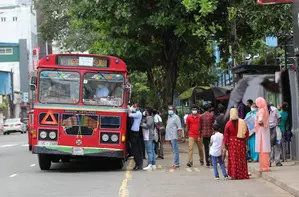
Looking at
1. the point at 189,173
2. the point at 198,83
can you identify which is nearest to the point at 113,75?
the point at 189,173

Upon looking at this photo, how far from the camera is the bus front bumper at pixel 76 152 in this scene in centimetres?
1725

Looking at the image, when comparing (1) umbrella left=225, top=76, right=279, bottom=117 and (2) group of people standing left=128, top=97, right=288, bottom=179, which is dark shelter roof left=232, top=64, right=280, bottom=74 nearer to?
(2) group of people standing left=128, top=97, right=288, bottom=179

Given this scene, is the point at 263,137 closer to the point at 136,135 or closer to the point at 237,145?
the point at 237,145

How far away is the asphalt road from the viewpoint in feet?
41.7

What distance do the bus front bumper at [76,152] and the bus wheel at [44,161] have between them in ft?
3.04

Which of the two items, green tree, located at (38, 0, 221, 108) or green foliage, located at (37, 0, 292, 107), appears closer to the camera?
green foliage, located at (37, 0, 292, 107)

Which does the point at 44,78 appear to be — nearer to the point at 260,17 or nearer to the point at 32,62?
the point at 260,17

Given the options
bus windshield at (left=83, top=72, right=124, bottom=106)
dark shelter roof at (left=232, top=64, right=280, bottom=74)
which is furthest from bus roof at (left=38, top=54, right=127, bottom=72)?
dark shelter roof at (left=232, top=64, right=280, bottom=74)

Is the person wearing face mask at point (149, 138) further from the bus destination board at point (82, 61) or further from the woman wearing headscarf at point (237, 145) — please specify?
the woman wearing headscarf at point (237, 145)

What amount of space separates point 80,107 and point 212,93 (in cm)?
1358

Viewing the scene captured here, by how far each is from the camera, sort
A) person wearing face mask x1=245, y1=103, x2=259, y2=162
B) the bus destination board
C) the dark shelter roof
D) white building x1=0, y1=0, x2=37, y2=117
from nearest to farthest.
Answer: the dark shelter roof < the bus destination board < person wearing face mask x1=245, y1=103, x2=259, y2=162 < white building x1=0, y1=0, x2=37, y2=117

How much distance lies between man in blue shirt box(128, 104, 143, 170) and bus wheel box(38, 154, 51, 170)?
2.54m

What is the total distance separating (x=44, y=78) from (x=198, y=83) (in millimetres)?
28490

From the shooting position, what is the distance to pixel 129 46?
93.6ft
